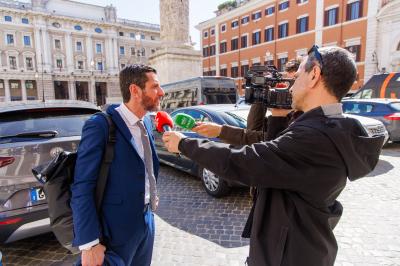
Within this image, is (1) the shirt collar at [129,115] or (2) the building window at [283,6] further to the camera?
(2) the building window at [283,6]

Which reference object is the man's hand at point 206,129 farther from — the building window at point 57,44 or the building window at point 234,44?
the building window at point 57,44

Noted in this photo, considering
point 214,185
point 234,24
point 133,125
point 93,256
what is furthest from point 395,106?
point 234,24

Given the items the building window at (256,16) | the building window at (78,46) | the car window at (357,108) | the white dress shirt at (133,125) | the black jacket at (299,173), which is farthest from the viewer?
the building window at (78,46)

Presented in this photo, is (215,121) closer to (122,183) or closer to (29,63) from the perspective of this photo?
(122,183)

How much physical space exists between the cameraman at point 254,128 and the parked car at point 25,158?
6.06 feet

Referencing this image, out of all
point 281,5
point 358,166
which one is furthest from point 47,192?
point 281,5

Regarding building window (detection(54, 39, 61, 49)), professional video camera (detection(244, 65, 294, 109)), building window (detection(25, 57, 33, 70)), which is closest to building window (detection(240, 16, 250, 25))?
professional video camera (detection(244, 65, 294, 109))

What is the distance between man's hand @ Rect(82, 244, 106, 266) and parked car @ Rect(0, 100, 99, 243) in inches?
64.1

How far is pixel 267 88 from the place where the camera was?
83.0 inches

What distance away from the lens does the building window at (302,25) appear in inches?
1159

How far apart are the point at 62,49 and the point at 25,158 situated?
6313 centimetres

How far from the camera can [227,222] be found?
401 centimetres

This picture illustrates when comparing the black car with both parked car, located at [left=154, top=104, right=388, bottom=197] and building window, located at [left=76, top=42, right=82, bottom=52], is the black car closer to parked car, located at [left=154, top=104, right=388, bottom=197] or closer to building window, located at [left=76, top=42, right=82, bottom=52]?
parked car, located at [left=154, top=104, right=388, bottom=197]

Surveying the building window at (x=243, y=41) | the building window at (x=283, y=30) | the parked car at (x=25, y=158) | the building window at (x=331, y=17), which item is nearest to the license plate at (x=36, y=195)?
the parked car at (x=25, y=158)
